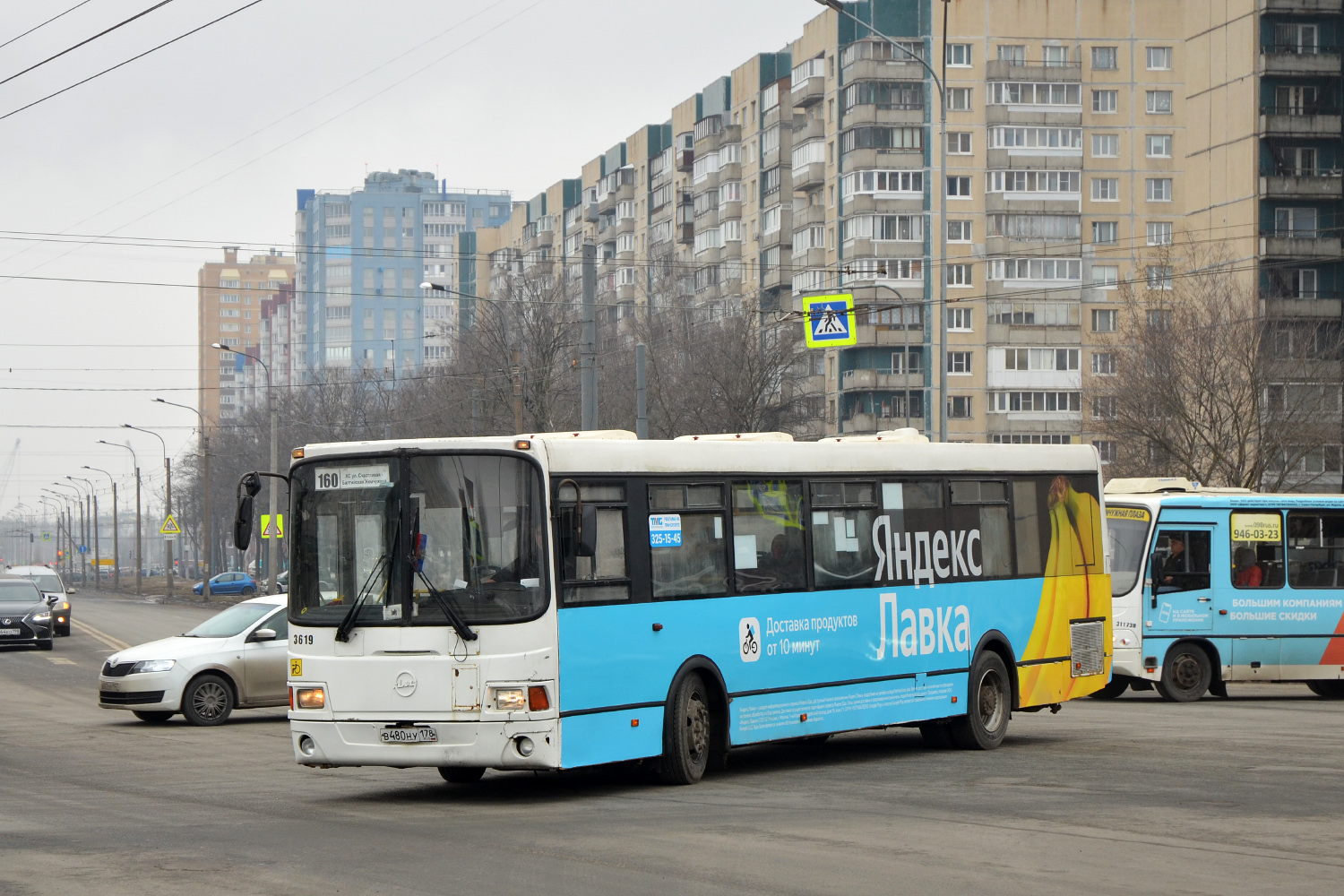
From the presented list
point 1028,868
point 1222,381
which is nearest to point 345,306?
point 1222,381

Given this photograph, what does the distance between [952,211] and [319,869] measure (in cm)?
8017

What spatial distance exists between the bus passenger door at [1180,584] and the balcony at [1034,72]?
66778mm

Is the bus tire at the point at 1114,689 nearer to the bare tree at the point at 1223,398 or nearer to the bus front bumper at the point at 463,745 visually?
the bus front bumper at the point at 463,745

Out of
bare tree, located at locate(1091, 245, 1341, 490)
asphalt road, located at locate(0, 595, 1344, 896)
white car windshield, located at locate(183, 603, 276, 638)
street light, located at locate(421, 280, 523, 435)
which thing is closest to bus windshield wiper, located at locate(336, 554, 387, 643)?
asphalt road, located at locate(0, 595, 1344, 896)

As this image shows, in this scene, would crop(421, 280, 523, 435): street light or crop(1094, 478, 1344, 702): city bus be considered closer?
crop(1094, 478, 1344, 702): city bus

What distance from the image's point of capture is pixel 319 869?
30.5 ft

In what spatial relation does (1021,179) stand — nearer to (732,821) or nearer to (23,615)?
(23,615)

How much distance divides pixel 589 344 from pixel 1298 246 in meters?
55.4

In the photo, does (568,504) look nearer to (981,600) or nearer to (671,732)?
(671,732)

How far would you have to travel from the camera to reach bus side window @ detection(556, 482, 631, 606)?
12.2 meters

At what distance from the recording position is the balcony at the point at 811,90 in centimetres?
8700

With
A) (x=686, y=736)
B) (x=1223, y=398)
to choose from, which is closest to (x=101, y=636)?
(x=1223, y=398)

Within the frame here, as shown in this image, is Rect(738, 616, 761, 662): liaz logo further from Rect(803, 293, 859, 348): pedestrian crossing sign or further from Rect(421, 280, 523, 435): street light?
Rect(421, 280, 523, 435): street light

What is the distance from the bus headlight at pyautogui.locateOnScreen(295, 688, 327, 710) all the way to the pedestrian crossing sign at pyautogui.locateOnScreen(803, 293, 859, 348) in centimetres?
2171
